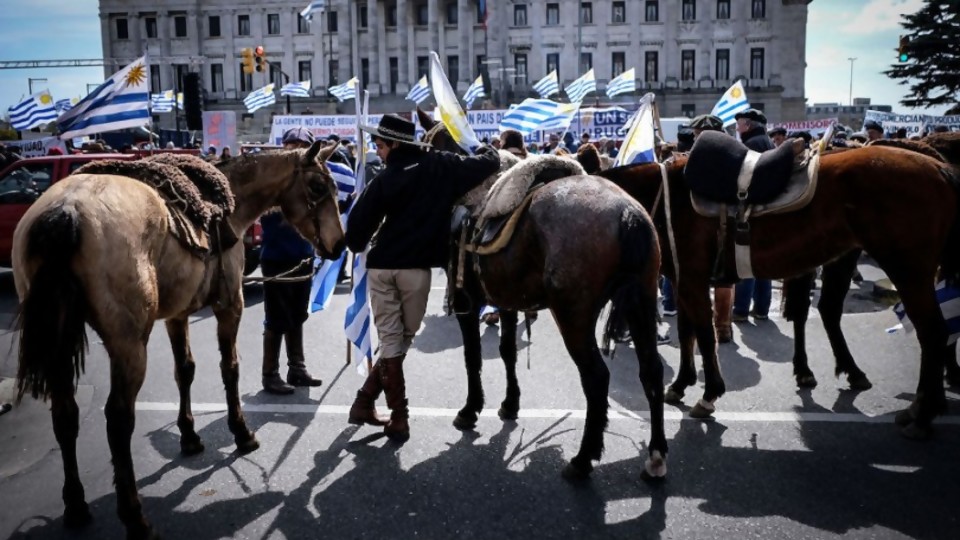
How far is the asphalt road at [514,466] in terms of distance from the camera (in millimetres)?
4176

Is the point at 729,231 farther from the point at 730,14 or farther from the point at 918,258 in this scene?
the point at 730,14

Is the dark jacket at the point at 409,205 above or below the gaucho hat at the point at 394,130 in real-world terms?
below

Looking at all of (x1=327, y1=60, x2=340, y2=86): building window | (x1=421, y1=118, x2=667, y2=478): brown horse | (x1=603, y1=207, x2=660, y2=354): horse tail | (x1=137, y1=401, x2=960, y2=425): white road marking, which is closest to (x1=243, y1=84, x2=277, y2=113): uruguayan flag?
(x1=327, y1=60, x2=340, y2=86): building window

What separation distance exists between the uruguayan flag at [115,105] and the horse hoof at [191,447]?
638 cm

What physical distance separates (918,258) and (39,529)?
5700 mm

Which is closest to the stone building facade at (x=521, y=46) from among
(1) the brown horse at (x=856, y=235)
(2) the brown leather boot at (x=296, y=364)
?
(2) the brown leather boot at (x=296, y=364)

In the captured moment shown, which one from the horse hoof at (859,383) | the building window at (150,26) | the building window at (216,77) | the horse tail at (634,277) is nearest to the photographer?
the horse tail at (634,277)

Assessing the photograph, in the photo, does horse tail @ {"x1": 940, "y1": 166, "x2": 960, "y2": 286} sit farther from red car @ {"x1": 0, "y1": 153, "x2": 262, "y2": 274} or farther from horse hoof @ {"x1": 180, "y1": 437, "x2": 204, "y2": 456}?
red car @ {"x1": 0, "y1": 153, "x2": 262, "y2": 274}

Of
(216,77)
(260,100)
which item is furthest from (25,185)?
(216,77)

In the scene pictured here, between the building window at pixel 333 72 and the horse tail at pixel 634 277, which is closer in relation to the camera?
the horse tail at pixel 634 277

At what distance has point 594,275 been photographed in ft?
15.0

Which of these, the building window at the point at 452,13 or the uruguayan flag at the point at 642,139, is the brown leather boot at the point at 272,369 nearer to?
the uruguayan flag at the point at 642,139

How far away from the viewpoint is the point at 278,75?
74688mm

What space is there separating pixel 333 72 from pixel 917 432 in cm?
7311
